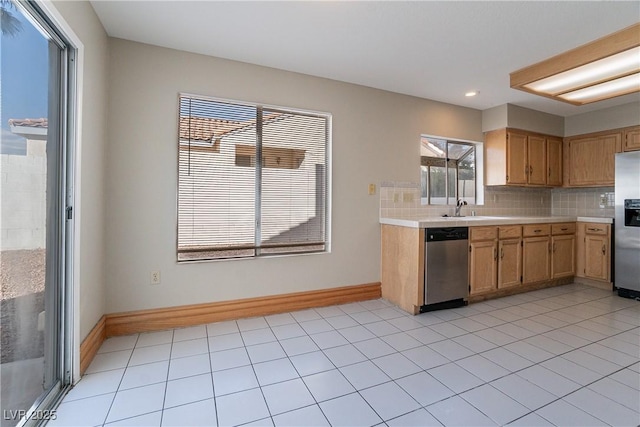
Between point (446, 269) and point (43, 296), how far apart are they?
3.23 m

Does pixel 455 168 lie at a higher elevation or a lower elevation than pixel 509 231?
higher

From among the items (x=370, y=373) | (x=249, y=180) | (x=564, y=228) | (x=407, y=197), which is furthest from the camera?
(x=564, y=228)

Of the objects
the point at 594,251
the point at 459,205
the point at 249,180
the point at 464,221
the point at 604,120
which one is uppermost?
the point at 604,120

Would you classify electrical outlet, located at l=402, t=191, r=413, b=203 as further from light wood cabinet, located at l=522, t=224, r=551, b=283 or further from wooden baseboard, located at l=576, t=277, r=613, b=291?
wooden baseboard, located at l=576, t=277, r=613, b=291

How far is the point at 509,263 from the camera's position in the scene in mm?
3602

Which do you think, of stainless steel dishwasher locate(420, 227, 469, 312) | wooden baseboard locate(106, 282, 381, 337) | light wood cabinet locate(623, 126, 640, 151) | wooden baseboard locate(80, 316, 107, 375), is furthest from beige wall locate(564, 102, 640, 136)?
wooden baseboard locate(80, 316, 107, 375)

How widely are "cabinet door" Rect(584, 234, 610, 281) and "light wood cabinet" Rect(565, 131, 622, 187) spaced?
2.68 feet

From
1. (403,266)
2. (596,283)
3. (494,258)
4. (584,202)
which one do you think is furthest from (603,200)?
(403,266)

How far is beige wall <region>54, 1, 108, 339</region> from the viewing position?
1.87 metres

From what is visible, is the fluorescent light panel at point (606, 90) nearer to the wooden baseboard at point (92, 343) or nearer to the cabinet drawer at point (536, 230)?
the cabinet drawer at point (536, 230)

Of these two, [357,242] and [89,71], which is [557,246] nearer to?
[357,242]

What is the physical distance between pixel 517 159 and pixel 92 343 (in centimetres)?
507

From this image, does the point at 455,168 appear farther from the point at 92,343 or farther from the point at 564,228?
the point at 92,343

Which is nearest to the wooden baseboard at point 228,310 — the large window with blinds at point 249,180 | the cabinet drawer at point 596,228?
the large window with blinds at point 249,180
